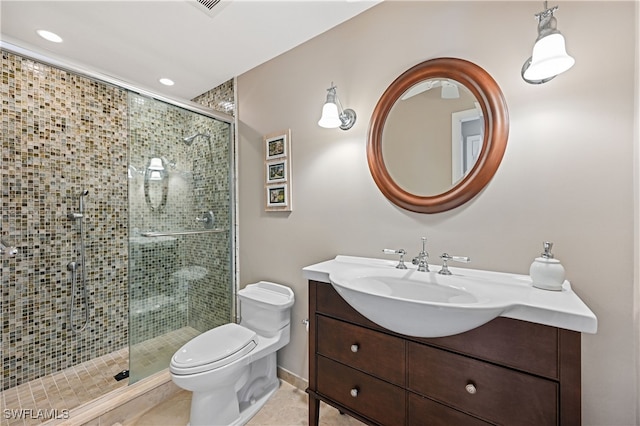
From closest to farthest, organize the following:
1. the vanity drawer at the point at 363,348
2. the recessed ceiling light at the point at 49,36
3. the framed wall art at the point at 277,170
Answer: the vanity drawer at the point at 363,348 → the recessed ceiling light at the point at 49,36 → the framed wall art at the point at 277,170

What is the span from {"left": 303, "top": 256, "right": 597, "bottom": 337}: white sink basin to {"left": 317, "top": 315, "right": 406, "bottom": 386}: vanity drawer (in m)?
0.17

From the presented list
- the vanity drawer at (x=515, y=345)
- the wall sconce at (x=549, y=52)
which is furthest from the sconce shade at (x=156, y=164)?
the wall sconce at (x=549, y=52)

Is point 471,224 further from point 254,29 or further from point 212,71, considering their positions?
point 212,71

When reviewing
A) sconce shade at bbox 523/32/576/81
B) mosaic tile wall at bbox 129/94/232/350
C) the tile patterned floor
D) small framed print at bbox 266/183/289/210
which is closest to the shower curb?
the tile patterned floor

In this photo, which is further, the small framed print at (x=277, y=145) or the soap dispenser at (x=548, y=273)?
the small framed print at (x=277, y=145)

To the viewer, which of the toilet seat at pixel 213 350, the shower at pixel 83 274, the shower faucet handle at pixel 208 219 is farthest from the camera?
the shower faucet handle at pixel 208 219

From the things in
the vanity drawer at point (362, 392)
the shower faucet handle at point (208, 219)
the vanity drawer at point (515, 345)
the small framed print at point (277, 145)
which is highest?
the small framed print at point (277, 145)

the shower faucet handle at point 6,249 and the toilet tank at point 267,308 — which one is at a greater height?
the shower faucet handle at point 6,249

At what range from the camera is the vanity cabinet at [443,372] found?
2.54 feet

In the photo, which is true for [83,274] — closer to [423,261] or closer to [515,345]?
[423,261]

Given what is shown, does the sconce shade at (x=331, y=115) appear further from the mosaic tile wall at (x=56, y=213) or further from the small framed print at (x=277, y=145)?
the mosaic tile wall at (x=56, y=213)

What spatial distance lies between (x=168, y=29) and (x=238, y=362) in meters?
2.05

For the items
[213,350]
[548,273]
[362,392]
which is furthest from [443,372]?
[213,350]

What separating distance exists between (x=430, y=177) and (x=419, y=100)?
404 mm
